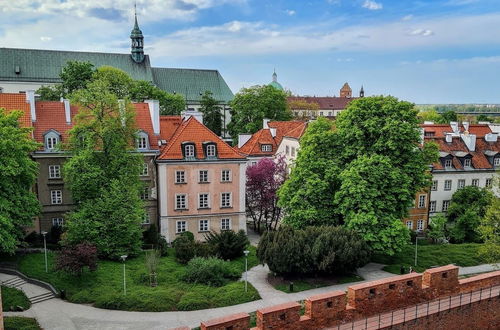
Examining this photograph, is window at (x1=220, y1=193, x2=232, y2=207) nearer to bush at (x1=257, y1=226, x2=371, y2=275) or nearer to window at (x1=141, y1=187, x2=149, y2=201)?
window at (x1=141, y1=187, x2=149, y2=201)

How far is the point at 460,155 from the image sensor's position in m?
40.9

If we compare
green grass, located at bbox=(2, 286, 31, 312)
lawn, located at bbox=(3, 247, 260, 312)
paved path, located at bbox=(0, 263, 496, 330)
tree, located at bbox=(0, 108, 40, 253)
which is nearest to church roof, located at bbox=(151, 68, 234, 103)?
tree, located at bbox=(0, 108, 40, 253)

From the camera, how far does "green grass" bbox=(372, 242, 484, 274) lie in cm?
3039

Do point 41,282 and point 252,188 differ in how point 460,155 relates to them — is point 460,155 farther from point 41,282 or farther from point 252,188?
point 41,282

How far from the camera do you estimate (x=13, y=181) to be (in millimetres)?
26312

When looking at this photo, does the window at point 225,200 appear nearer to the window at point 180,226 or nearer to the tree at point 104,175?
the window at point 180,226

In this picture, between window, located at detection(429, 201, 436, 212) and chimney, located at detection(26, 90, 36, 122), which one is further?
window, located at detection(429, 201, 436, 212)

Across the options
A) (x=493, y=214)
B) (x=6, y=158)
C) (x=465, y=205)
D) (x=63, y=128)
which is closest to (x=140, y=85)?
(x=63, y=128)

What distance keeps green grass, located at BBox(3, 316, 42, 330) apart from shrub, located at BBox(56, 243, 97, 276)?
3.99 metres

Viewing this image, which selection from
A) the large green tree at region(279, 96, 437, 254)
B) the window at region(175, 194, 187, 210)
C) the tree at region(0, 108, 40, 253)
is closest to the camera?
the tree at region(0, 108, 40, 253)

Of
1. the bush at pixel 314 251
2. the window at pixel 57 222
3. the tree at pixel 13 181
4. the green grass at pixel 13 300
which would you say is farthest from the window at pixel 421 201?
the green grass at pixel 13 300

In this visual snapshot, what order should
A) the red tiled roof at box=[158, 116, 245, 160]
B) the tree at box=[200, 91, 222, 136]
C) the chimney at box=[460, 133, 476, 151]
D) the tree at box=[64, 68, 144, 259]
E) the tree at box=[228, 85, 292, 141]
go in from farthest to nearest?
1. the tree at box=[200, 91, 222, 136]
2. the tree at box=[228, 85, 292, 141]
3. the chimney at box=[460, 133, 476, 151]
4. the red tiled roof at box=[158, 116, 245, 160]
5. the tree at box=[64, 68, 144, 259]

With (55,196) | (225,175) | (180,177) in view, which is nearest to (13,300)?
(55,196)

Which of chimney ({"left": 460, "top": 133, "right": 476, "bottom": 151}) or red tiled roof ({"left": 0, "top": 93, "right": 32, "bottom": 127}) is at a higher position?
red tiled roof ({"left": 0, "top": 93, "right": 32, "bottom": 127})
